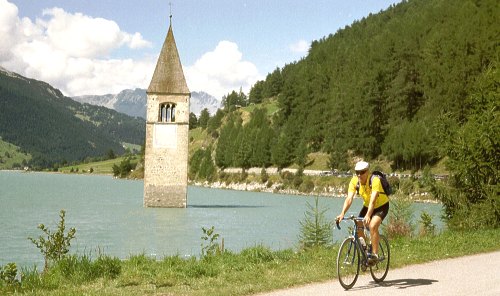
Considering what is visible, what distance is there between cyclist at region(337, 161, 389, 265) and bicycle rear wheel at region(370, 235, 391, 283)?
0.33 meters

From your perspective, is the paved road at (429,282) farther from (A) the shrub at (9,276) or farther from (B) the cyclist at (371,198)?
(A) the shrub at (9,276)

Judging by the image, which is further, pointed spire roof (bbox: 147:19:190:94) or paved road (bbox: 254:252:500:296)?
pointed spire roof (bbox: 147:19:190:94)

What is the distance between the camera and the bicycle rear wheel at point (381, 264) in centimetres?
1194

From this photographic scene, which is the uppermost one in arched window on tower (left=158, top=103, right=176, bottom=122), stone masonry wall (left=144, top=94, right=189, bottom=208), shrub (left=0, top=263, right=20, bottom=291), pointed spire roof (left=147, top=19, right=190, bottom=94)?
pointed spire roof (left=147, top=19, right=190, bottom=94)

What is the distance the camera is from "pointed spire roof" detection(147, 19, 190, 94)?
5844 centimetres

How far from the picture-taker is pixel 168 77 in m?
58.8

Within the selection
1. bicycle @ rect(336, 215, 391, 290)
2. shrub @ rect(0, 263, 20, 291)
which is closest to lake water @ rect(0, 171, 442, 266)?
shrub @ rect(0, 263, 20, 291)

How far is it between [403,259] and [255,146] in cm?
10272

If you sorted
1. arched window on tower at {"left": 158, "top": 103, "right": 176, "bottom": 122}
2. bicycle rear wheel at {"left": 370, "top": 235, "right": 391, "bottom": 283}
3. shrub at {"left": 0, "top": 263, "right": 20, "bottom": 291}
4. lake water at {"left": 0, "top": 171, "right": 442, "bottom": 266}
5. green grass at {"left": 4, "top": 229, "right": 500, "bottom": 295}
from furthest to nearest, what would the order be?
arched window on tower at {"left": 158, "top": 103, "right": 176, "bottom": 122} < lake water at {"left": 0, "top": 171, "right": 442, "bottom": 266} < shrub at {"left": 0, "top": 263, "right": 20, "bottom": 291} < bicycle rear wheel at {"left": 370, "top": 235, "right": 391, "bottom": 283} < green grass at {"left": 4, "top": 229, "right": 500, "bottom": 295}

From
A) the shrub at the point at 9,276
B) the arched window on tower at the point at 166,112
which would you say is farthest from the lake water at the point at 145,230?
the arched window on tower at the point at 166,112

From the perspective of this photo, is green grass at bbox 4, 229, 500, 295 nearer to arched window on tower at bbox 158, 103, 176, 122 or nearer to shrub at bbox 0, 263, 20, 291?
shrub at bbox 0, 263, 20, 291

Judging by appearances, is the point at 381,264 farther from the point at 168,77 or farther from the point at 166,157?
the point at 168,77

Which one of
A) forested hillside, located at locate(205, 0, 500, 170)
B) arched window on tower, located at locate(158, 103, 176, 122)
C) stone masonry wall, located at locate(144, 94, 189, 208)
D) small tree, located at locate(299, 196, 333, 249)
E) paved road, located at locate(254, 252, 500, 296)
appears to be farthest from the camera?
forested hillside, located at locate(205, 0, 500, 170)

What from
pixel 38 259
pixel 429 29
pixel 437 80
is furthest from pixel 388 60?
pixel 38 259
